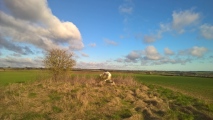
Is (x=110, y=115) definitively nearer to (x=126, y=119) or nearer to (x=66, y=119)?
(x=126, y=119)

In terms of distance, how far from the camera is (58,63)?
33531 millimetres

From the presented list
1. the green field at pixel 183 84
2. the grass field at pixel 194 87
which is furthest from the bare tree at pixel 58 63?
the grass field at pixel 194 87

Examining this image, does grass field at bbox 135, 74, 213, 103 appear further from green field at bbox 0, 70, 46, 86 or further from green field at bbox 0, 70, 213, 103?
green field at bbox 0, 70, 46, 86

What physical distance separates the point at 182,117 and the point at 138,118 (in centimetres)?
267

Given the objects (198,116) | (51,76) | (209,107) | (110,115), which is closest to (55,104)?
(110,115)

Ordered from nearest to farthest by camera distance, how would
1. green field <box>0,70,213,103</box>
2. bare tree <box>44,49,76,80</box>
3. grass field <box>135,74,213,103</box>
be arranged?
1. grass field <box>135,74,213,103</box>
2. green field <box>0,70,213,103</box>
3. bare tree <box>44,49,76,80</box>

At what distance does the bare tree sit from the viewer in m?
33.3

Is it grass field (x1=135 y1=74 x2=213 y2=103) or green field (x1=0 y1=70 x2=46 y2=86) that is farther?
green field (x1=0 y1=70 x2=46 y2=86)

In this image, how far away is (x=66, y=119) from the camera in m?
10.9

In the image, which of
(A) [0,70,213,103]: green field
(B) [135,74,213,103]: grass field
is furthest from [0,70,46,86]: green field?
(B) [135,74,213,103]: grass field

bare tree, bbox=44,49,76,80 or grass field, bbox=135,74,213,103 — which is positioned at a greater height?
bare tree, bbox=44,49,76,80

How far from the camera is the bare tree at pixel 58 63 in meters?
33.3

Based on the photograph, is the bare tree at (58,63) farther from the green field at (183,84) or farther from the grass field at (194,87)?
the grass field at (194,87)

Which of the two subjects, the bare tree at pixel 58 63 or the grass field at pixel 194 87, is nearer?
the grass field at pixel 194 87
